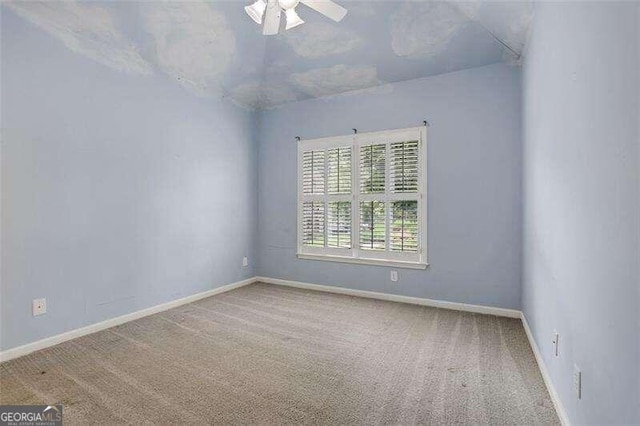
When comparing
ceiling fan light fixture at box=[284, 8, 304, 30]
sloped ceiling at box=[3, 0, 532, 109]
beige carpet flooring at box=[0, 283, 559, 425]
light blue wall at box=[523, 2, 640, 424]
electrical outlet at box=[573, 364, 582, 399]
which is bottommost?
beige carpet flooring at box=[0, 283, 559, 425]

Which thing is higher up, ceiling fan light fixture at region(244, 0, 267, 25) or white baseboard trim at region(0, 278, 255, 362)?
ceiling fan light fixture at region(244, 0, 267, 25)

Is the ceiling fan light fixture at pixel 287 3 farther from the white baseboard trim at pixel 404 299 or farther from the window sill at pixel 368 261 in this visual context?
the white baseboard trim at pixel 404 299

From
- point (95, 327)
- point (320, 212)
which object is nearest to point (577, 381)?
point (320, 212)

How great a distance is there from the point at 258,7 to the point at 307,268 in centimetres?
317

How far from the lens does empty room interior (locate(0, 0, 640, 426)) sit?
5.15 ft

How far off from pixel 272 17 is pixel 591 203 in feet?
7.48

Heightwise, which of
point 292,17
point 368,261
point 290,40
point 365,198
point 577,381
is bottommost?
point 577,381

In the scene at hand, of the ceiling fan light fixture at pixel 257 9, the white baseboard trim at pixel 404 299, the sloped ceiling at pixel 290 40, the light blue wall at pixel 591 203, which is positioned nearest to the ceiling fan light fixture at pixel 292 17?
the ceiling fan light fixture at pixel 257 9

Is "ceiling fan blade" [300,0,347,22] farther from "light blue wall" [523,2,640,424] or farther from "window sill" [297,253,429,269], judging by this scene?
"window sill" [297,253,429,269]

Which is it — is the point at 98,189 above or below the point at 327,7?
below

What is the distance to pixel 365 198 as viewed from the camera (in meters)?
4.14

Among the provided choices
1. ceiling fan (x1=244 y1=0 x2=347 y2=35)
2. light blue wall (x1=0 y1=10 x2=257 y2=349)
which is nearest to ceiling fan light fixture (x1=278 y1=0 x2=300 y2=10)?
ceiling fan (x1=244 y1=0 x2=347 y2=35)

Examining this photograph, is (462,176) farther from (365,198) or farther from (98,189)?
(98,189)

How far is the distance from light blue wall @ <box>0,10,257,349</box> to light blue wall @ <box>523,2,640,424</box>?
3521 mm
